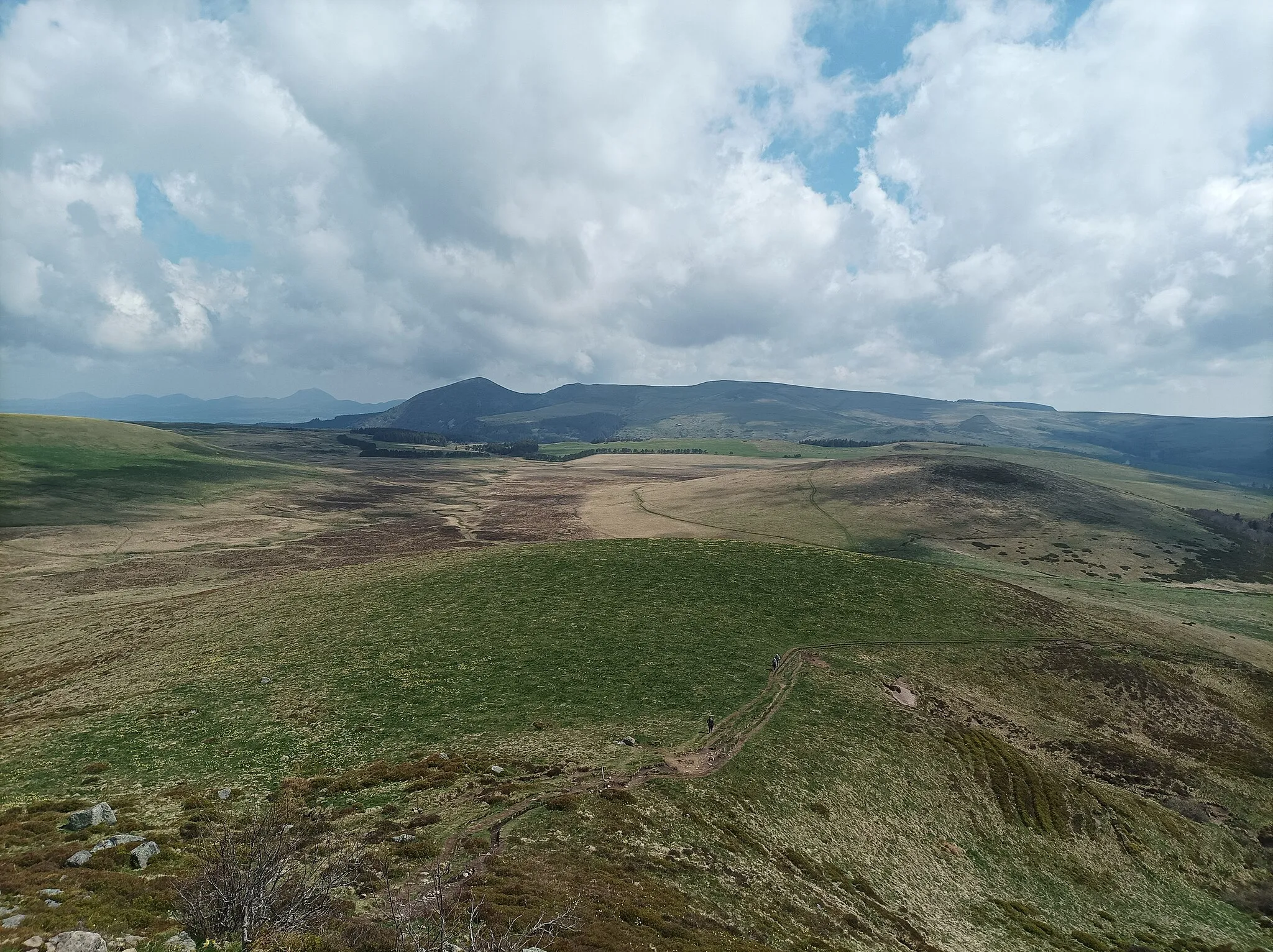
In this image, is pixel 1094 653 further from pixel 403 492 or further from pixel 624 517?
pixel 403 492

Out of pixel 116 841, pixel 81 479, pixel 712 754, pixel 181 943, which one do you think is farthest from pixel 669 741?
pixel 81 479

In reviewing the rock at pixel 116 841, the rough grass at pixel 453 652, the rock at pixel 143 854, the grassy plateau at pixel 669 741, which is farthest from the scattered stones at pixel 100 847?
the rough grass at pixel 453 652

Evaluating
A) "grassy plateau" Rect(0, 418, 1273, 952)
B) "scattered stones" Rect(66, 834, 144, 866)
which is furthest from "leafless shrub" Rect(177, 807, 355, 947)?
"scattered stones" Rect(66, 834, 144, 866)

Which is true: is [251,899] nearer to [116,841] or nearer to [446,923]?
[446,923]

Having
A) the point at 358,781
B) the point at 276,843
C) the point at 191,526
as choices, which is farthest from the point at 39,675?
the point at 191,526

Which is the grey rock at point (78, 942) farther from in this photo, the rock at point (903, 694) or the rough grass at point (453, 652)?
the rock at point (903, 694)

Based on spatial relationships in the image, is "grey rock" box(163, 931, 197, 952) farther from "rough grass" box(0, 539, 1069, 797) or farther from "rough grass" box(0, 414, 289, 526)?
"rough grass" box(0, 414, 289, 526)
